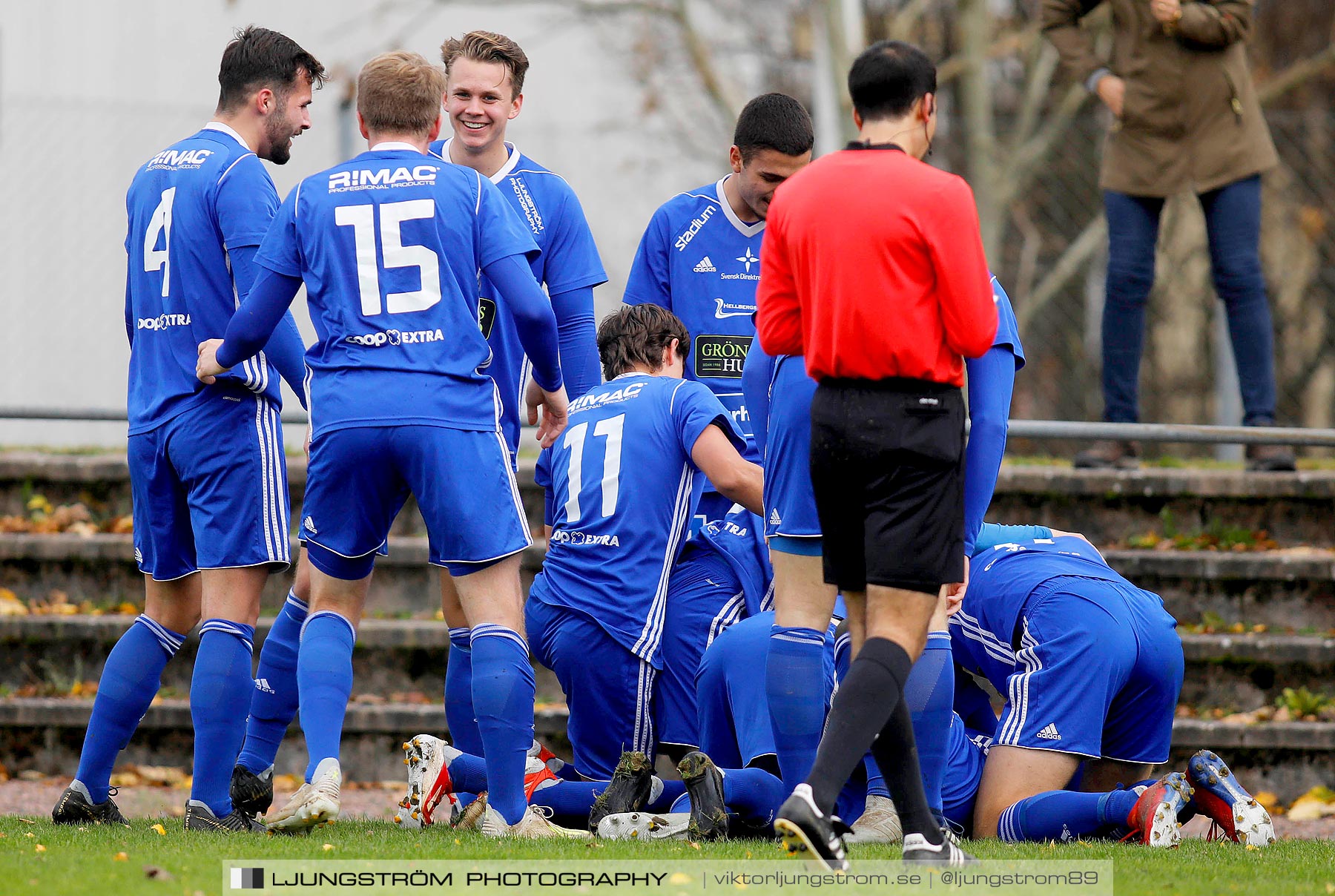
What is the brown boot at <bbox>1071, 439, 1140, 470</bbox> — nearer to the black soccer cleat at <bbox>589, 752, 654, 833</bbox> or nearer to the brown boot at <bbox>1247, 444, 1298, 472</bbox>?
the brown boot at <bbox>1247, 444, 1298, 472</bbox>

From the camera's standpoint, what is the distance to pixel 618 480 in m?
5.21

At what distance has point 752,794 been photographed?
4.70 meters

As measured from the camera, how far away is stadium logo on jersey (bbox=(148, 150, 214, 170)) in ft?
15.9

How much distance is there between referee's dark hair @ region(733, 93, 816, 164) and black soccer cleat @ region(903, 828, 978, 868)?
103 inches

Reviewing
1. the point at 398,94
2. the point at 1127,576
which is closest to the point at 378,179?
the point at 398,94

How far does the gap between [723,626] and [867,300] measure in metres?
1.93

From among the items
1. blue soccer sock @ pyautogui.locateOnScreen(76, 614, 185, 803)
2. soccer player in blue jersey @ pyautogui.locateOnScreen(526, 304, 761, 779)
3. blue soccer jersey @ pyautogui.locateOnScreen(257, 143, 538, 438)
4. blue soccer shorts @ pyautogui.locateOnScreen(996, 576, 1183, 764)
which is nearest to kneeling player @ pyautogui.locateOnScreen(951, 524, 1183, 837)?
blue soccer shorts @ pyautogui.locateOnScreen(996, 576, 1183, 764)

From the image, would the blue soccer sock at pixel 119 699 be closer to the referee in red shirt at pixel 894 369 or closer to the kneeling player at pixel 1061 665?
the referee in red shirt at pixel 894 369

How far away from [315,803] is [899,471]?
1798 mm

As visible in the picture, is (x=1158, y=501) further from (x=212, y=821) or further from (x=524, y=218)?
(x=212, y=821)

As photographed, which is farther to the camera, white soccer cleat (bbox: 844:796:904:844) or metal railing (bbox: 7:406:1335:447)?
metal railing (bbox: 7:406:1335:447)

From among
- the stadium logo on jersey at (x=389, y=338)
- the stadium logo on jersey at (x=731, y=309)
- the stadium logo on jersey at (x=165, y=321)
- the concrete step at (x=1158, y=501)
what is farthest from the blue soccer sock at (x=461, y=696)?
the concrete step at (x=1158, y=501)

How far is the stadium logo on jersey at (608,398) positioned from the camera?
5.28m

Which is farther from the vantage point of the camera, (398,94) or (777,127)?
(777,127)
